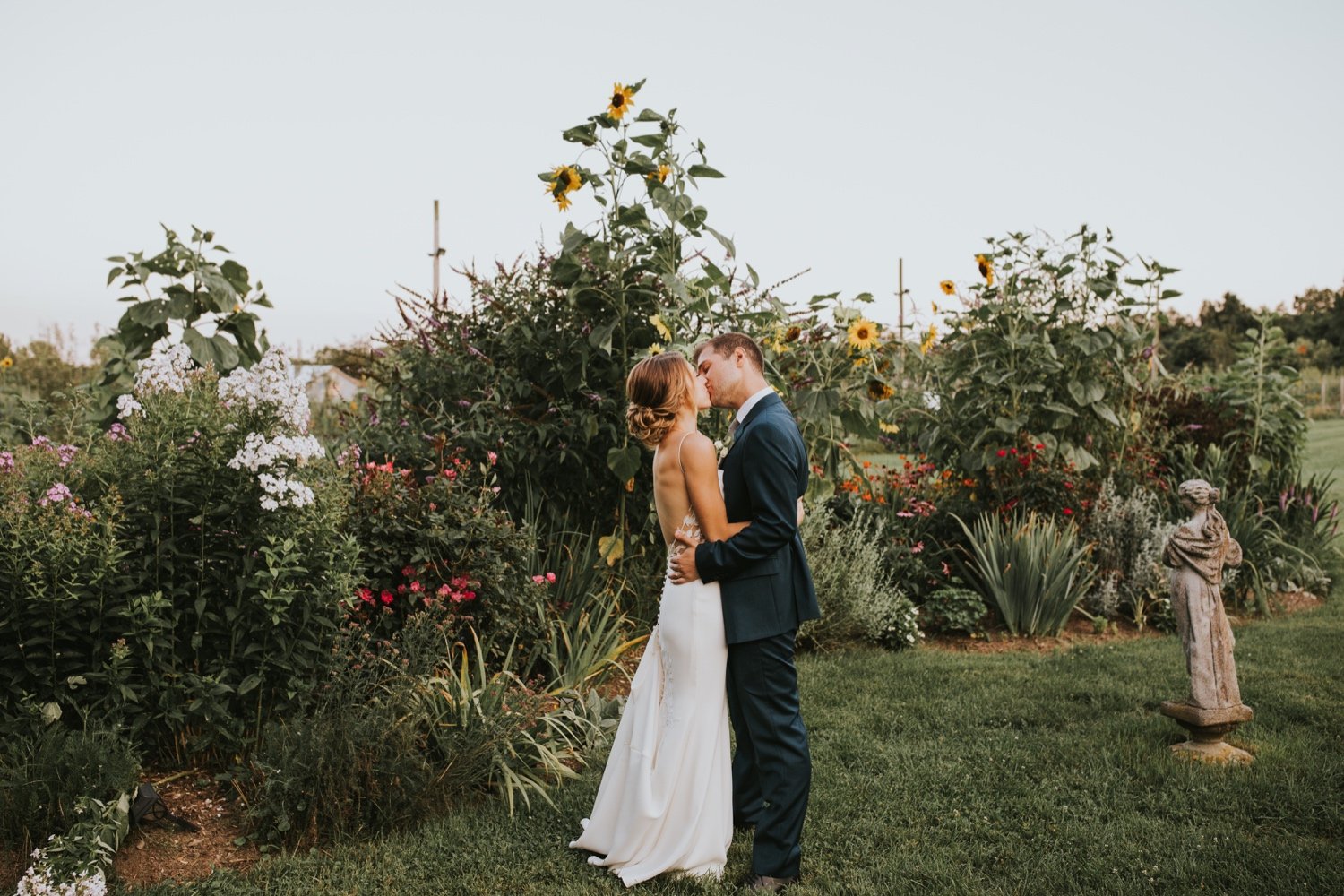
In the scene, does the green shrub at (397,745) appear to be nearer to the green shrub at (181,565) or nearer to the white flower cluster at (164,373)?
the green shrub at (181,565)

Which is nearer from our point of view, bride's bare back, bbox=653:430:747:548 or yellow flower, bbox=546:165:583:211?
bride's bare back, bbox=653:430:747:548

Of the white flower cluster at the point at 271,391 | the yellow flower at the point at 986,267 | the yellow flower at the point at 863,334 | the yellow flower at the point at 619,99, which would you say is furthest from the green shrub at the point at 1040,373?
the white flower cluster at the point at 271,391

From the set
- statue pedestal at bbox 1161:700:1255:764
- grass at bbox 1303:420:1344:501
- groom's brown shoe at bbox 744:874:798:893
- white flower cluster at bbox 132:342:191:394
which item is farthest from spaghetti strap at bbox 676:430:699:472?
grass at bbox 1303:420:1344:501

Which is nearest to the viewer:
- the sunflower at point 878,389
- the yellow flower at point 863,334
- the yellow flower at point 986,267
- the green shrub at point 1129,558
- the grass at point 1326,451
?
the yellow flower at point 863,334

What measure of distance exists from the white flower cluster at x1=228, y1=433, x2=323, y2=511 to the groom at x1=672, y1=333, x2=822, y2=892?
1454 mm

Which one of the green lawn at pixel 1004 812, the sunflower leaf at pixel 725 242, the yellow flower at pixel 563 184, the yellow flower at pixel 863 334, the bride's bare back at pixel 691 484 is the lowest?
the green lawn at pixel 1004 812

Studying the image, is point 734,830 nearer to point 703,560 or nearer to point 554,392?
point 703,560

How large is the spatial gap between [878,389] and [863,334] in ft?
1.28

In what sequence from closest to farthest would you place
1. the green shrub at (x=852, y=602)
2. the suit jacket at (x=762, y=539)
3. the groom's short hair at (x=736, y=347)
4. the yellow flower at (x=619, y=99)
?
the suit jacket at (x=762, y=539) < the groom's short hair at (x=736, y=347) < the yellow flower at (x=619, y=99) < the green shrub at (x=852, y=602)

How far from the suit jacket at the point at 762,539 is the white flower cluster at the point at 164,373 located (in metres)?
2.26

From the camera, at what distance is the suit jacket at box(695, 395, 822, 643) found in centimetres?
308

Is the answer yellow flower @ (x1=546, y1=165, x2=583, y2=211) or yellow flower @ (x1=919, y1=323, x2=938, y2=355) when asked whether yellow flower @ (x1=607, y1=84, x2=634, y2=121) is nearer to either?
yellow flower @ (x1=546, y1=165, x2=583, y2=211)

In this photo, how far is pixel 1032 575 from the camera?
6520mm

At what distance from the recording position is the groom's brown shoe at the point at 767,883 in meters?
3.12
